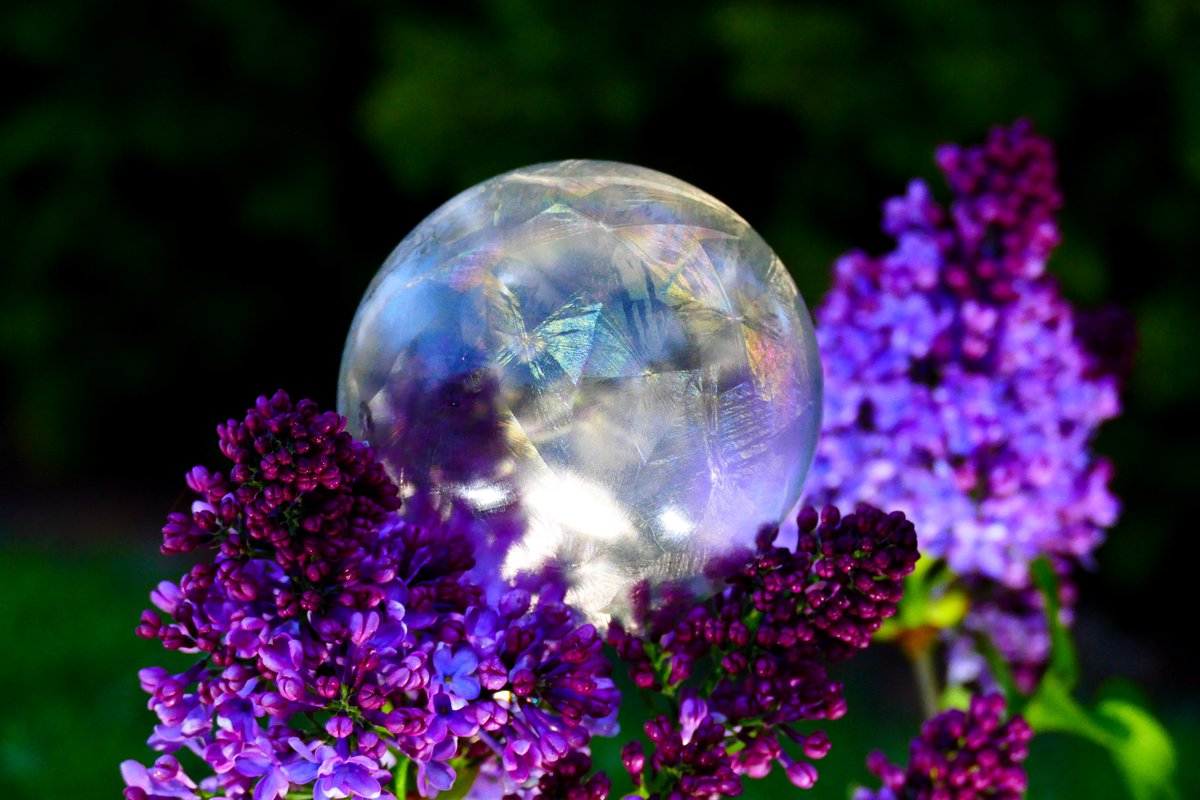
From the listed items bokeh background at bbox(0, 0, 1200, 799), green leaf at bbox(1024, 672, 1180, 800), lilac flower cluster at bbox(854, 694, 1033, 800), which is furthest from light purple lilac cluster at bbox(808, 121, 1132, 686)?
bokeh background at bbox(0, 0, 1200, 799)

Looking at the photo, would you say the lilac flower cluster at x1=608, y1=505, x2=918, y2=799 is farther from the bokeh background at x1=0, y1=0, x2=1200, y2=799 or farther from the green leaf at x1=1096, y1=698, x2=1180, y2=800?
the bokeh background at x1=0, y1=0, x2=1200, y2=799

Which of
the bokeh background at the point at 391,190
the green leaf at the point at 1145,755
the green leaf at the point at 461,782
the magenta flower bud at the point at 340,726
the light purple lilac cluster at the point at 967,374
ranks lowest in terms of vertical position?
the magenta flower bud at the point at 340,726

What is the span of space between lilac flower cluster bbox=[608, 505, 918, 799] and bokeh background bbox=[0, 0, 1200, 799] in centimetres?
222

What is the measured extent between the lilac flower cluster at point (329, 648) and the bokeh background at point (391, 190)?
2.36 meters

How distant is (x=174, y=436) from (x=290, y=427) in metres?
6.11

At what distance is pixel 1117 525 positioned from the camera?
435cm

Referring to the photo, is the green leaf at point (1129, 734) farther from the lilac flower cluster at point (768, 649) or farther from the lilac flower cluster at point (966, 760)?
the lilac flower cluster at point (768, 649)

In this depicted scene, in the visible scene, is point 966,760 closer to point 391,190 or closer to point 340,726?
→ point 340,726

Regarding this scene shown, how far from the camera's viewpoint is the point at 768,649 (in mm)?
947

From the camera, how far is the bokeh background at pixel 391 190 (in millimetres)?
3852

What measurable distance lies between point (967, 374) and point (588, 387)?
0.57 meters

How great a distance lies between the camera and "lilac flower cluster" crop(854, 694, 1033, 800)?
105 cm

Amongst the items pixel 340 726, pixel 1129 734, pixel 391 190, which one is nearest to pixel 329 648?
pixel 340 726

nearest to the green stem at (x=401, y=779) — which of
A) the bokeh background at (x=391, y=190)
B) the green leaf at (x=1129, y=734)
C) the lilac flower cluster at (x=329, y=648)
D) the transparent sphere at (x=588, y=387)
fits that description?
the lilac flower cluster at (x=329, y=648)
